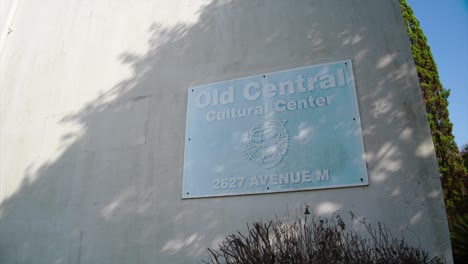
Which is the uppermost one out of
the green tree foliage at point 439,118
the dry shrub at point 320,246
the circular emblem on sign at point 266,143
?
the green tree foliage at point 439,118

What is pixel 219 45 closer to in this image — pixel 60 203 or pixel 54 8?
pixel 60 203

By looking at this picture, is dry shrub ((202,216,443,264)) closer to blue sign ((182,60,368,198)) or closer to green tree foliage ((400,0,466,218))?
blue sign ((182,60,368,198))

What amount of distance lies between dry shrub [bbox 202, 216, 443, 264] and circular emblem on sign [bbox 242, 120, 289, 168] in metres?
0.57

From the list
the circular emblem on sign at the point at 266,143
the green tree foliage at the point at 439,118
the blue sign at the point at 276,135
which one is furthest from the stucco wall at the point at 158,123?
the green tree foliage at the point at 439,118

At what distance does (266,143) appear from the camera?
339 centimetres

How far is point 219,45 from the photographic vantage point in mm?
4051

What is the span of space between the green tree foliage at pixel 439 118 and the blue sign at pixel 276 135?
484 cm

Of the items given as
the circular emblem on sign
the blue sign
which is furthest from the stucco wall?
the circular emblem on sign

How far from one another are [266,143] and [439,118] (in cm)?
642

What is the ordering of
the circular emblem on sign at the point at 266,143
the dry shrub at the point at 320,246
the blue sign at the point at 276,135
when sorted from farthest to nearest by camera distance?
the circular emblem on sign at the point at 266,143
the blue sign at the point at 276,135
the dry shrub at the point at 320,246

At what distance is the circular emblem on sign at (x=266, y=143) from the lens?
3.32 metres

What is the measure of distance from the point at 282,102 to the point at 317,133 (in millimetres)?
477

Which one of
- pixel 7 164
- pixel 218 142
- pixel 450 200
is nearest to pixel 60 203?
pixel 7 164

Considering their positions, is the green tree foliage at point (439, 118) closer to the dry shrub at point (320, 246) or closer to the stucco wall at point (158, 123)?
the stucco wall at point (158, 123)
